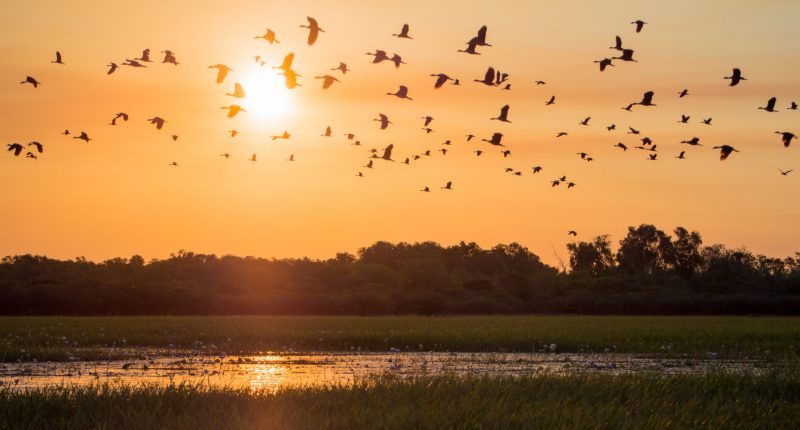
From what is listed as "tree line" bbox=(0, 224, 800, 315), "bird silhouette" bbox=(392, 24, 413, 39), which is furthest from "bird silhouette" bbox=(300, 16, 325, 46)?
"tree line" bbox=(0, 224, 800, 315)

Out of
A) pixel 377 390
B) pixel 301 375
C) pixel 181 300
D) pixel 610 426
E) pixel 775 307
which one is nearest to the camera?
pixel 610 426

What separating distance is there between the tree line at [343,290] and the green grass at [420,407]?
5854 centimetres

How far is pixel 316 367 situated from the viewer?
89.1 ft

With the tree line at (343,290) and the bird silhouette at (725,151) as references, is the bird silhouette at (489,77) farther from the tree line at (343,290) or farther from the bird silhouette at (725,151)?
the tree line at (343,290)

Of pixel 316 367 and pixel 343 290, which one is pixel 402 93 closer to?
pixel 316 367

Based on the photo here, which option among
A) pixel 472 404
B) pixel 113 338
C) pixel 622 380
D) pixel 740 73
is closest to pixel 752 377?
pixel 622 380

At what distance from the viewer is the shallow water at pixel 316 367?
74.3 feet

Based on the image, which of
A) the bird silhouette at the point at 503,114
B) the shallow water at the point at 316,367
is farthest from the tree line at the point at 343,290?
the bird silhouette at the point at 503,114

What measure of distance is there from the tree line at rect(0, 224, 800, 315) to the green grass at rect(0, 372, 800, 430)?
58.5 meters

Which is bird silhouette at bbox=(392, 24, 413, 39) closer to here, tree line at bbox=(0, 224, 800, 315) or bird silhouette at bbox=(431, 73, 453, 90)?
bird silhouette at bbox=(431, 73, 453, 90)

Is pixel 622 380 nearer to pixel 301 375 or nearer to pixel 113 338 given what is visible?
pixel 301 375

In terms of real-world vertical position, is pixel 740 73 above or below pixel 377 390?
above

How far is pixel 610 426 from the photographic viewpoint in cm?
1594

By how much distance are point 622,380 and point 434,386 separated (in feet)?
14.2
